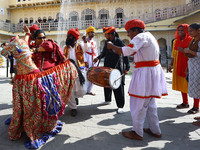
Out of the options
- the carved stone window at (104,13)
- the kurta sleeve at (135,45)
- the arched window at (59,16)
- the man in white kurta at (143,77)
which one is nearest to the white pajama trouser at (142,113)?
the man in white kurta at (143,77)

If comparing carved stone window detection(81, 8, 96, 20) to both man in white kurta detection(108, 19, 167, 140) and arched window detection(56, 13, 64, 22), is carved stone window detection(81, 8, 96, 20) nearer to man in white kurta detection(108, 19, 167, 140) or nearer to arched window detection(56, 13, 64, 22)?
arched window detection(56, 13, 64, 22)

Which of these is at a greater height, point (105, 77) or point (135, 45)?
point (135, 45)

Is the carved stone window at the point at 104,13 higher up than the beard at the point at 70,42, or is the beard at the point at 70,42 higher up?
the carved stone window at the point at 104,13

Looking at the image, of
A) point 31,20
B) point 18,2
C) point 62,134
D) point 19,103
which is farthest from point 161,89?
point 18,2

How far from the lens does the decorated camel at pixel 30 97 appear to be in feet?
6.79

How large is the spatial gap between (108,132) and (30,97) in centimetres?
121

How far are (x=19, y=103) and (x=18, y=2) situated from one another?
2605 centimetres

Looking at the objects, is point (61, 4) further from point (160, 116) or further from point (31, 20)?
point (160, 116)

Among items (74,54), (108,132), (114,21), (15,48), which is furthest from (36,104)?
(114,21)

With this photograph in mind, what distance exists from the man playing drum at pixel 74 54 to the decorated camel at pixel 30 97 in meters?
0.86

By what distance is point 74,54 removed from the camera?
3.35 metres

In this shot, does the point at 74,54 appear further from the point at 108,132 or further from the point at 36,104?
the point at 108,132

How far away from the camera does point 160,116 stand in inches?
120

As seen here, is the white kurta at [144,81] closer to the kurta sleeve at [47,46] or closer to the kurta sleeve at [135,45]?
the kurta sleeve at [135,45]
